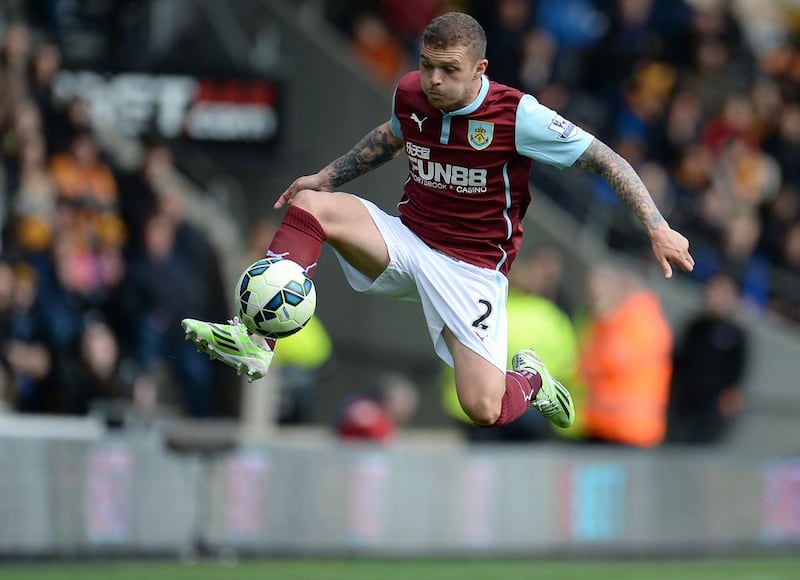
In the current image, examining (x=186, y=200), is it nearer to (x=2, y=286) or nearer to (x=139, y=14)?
(x=139, y=14)

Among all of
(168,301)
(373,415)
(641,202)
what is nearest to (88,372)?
(168,301)

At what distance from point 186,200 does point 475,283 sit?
778 cm

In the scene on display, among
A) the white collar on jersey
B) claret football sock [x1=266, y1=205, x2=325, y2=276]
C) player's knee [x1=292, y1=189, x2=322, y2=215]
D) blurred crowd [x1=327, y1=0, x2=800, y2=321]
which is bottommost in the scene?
claret football sock [x1=266, y1=205, x2=325, y2=276]

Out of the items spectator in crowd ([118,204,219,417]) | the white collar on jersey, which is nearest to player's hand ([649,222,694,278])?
the white collar on jersey

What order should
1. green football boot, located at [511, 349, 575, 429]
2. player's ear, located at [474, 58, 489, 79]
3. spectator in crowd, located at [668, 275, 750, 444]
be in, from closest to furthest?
player's ear, located at [474, 58, 489, 79], green football boot, located at [511, 349, 575, 429], spectator in crowd, located at [668, 275, 750, 444]

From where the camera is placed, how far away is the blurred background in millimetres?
12883

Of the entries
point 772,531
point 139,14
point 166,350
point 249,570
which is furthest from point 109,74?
point 772,531

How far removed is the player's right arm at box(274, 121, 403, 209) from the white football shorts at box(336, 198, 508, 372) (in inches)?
8.6

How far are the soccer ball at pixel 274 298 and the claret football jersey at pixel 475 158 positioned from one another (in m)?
1.02

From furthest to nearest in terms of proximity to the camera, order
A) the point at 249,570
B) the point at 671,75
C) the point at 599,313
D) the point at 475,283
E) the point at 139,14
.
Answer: the point at 671,75
the point at 139,14
the point at 599,313
the point at 249,570
the point at 475,283

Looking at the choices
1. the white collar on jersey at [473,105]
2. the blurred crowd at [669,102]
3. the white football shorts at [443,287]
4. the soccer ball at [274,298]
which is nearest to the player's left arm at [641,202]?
the white collar on jersey at [473,105]

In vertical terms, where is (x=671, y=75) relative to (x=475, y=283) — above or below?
above

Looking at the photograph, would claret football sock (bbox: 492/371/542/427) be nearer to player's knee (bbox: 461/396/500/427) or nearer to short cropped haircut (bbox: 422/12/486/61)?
player's knee (bbox: 461/396/500/427)

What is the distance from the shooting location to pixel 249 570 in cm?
1229
